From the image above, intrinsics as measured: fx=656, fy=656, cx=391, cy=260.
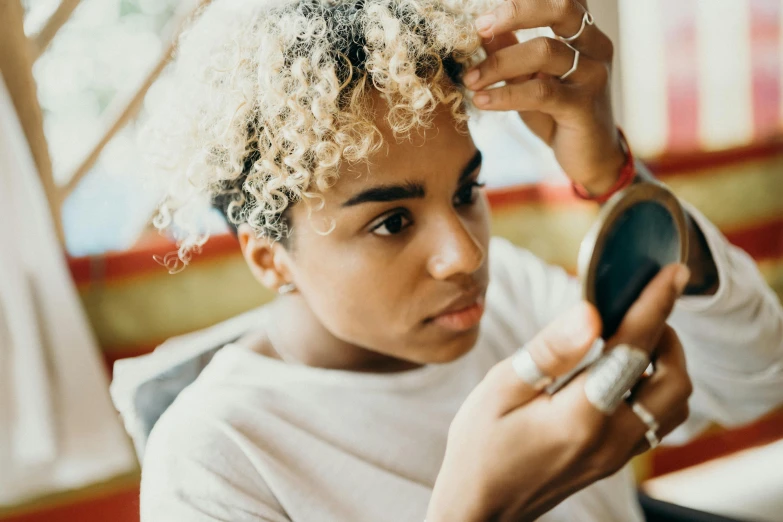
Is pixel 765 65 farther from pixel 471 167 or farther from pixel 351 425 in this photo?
pixel 351 425

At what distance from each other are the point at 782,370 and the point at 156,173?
664 mm

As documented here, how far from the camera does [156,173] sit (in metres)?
0.57

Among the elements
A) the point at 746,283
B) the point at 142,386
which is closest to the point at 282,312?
the point at 142,386

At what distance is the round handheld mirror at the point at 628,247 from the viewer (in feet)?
1.42

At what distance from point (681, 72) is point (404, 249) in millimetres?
439

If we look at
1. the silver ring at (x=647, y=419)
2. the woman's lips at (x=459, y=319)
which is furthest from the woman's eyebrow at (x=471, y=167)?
the silver ring at (x=647, y=419)

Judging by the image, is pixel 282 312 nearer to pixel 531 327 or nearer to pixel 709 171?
pixel 531 327

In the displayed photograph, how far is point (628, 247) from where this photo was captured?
457mm

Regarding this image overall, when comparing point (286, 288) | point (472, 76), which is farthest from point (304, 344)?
point (472, 76)

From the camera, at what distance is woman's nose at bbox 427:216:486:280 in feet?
1.68

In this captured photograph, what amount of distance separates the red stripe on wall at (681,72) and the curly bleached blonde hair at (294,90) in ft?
0.91

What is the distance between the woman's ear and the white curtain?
141 millimetres

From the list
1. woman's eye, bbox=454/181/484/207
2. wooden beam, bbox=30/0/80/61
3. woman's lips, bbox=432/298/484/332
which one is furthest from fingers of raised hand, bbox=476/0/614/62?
wooden beam, bbox=30/0/80/61

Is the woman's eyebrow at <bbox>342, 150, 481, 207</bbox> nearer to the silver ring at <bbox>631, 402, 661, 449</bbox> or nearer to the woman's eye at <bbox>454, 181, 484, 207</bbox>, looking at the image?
the woman's eye at <bbox>454, 181, 484, 207</bbox>
